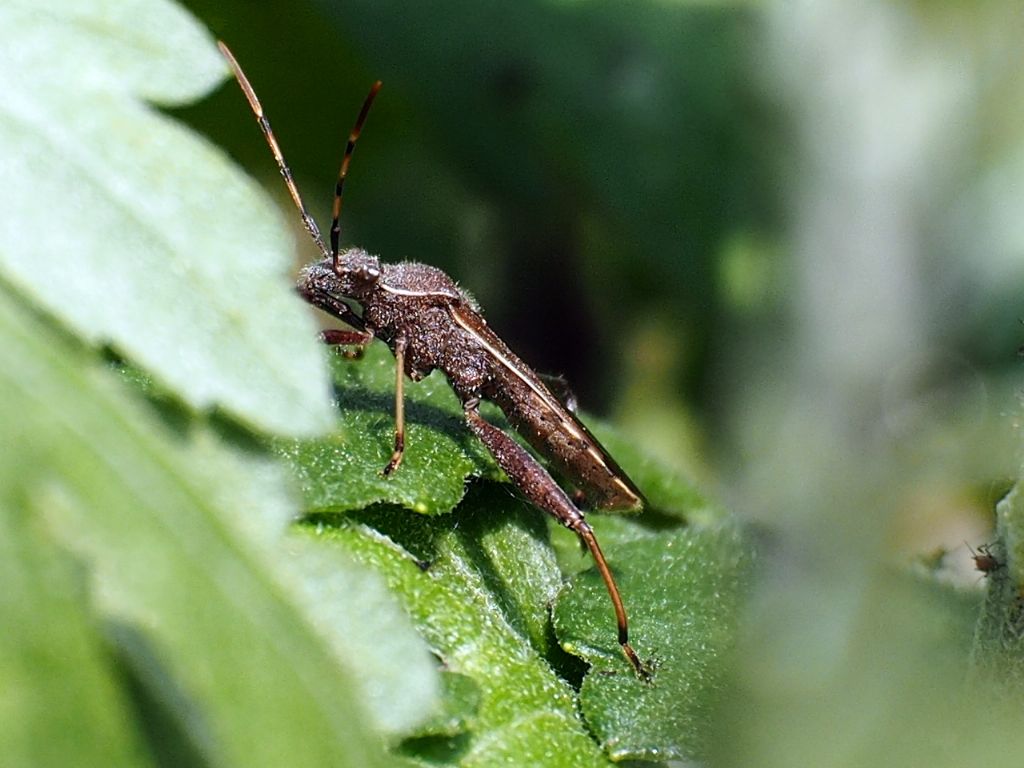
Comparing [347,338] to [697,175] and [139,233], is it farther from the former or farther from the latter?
[697,175]

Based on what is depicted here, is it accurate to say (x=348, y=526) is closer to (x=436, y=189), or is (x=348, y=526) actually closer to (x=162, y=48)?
(x=162, y=48)

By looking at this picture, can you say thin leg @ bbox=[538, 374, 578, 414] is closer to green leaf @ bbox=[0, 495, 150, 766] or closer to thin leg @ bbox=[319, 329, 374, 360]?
thin leg @ bbox=[319, 329, 374, 360]

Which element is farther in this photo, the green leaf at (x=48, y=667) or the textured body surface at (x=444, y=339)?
the textured body surface at (x=444, y=339)

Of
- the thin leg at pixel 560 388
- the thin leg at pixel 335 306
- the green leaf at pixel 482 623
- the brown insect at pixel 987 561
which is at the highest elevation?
the thin leg at pixel 560 388

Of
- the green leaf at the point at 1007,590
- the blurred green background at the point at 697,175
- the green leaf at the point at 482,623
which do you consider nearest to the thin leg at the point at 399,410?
the green leaf at the point at 482,623

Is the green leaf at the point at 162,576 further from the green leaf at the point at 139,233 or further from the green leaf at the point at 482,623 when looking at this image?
the green leaf at the point at 482,623

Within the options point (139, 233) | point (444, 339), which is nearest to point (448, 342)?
point (444, 339)

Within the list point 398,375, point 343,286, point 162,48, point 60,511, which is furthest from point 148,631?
point 343,286
